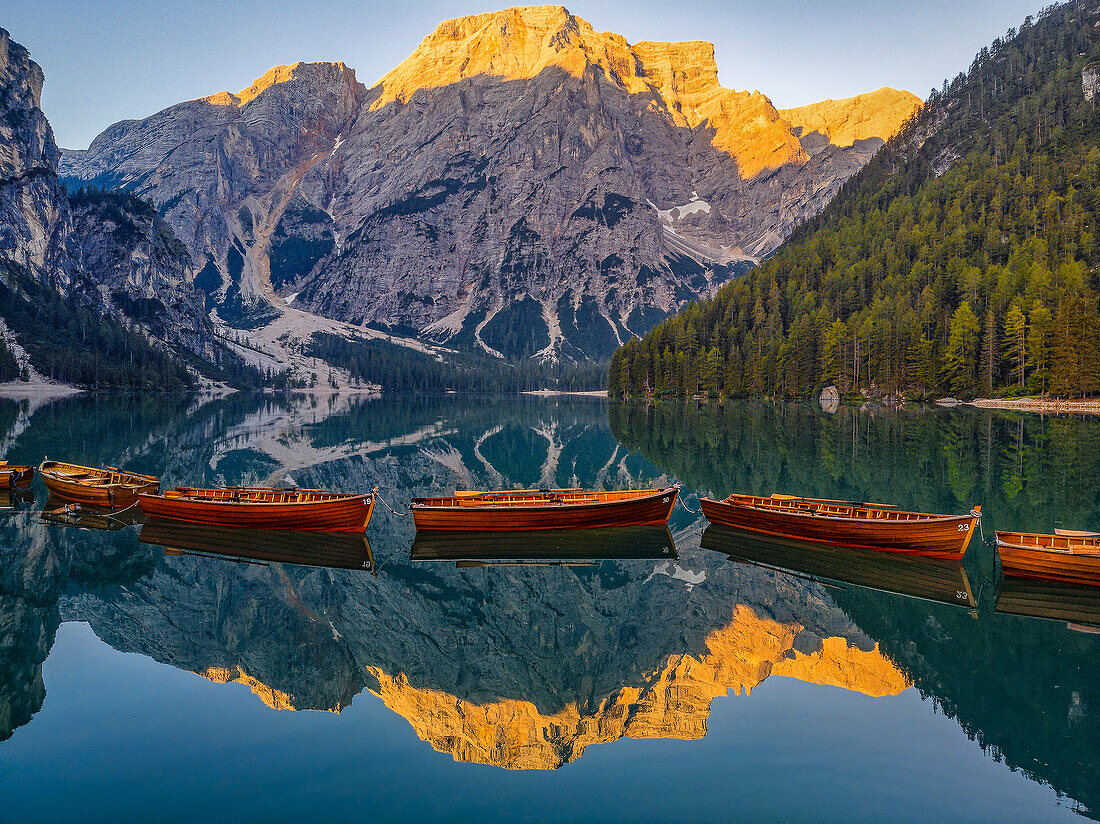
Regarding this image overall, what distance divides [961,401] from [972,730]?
123 m

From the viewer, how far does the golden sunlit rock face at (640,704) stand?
13.8m

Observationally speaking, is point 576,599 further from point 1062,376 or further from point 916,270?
point 916,270

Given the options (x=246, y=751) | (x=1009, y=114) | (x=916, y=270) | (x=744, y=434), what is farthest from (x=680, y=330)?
(x=246, y=751)

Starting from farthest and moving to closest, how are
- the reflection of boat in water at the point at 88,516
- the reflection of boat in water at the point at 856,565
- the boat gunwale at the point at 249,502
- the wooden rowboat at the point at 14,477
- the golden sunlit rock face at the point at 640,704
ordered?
1. the wooden rowboat at the point at 14,477
2. the reflection of boat in water at the point at 88,516
3. the boat gunwale at the point at 249,502
4. the reflection of boat in water at the point at 856,565
5. the golden sunlit rock face at the point at 640,704

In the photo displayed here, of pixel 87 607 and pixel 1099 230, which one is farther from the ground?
pixel 1099 230

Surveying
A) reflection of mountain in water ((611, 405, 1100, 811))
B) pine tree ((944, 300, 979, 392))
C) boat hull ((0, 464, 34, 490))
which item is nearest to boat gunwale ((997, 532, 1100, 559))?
reflection of mountain in water ((611, 405, 1100, 811))

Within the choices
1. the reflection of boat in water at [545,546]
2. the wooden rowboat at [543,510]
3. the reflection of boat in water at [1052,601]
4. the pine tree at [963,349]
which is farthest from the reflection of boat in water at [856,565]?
the pine tree at [963,349]

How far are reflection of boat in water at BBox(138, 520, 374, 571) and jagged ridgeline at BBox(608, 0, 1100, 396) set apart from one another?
371ft

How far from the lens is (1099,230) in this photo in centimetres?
12300

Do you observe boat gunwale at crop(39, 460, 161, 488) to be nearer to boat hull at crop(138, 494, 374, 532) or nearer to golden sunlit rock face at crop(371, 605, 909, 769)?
boat hull at crop(138, 494, 374, 532)

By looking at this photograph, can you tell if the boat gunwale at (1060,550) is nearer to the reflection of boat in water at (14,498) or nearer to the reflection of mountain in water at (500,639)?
the reflection of mountain in water at (500,639)

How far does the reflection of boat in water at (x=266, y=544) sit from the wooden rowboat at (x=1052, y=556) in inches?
963

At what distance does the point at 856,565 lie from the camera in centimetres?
2625

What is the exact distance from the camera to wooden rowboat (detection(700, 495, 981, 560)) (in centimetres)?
2606
